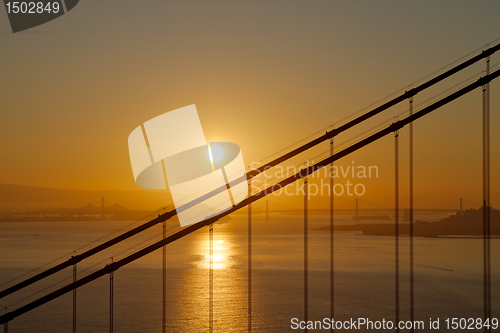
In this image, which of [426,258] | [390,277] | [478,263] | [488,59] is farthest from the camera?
[426,258]

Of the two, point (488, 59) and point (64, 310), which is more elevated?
point (488, 59)

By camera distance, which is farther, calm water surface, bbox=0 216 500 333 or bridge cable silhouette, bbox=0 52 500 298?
calm water surface, bbox=0 216 500 333

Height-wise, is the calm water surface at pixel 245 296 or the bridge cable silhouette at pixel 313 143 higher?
the bridge cable silhouette at pixel 313 143

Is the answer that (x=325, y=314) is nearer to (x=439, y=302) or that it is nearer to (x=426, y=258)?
(x=439, y=302)

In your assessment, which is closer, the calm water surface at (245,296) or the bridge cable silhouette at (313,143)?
the bridge cable silhouette at (313,143)

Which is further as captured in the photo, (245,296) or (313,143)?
(245,296)

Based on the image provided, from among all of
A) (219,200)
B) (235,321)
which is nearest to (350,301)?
(235,321)

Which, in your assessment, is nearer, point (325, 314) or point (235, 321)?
point (235, 321)

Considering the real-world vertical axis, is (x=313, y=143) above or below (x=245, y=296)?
above

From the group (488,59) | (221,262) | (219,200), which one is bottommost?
(221,262)

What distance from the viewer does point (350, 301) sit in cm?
2806

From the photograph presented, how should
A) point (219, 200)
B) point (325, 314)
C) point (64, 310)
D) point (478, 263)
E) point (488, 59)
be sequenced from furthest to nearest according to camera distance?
point (478, 263) → point (64, 310) → point (325, 314) → point (488, 59) → point (219, 200)

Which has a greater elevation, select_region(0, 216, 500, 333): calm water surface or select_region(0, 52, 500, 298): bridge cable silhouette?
select_region(0, 52, 500, 298): bridge cable silhouette

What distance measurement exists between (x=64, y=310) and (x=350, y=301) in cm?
1707
